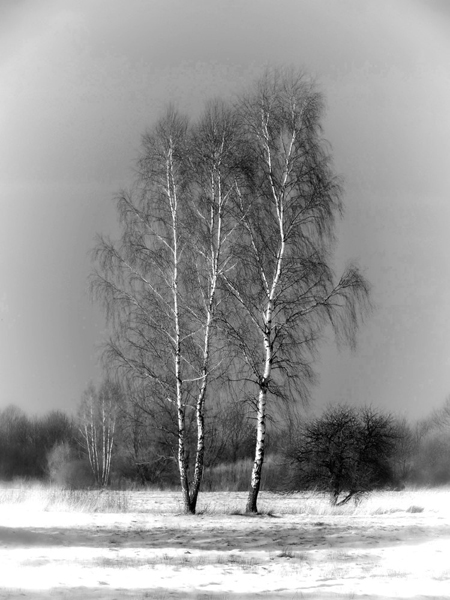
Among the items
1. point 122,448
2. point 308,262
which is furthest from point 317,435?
point 122,448

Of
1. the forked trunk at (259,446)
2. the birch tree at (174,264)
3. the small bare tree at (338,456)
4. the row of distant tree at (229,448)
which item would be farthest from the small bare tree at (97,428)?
the forked trunk at (259,446)

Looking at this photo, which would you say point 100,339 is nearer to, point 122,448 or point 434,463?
point 122,448

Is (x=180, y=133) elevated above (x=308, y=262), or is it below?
above

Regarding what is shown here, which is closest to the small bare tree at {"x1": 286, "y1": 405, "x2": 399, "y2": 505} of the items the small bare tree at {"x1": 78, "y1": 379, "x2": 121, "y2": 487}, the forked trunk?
the forked trunk

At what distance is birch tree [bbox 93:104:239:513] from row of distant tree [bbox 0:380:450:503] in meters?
1.00

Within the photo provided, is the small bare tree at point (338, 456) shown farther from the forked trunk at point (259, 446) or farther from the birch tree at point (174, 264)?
the birch tree at point (174, 264)

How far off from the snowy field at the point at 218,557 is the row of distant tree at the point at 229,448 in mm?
4229

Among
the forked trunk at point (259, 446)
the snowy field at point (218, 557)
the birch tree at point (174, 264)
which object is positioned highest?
the birch tree at point (174, 264)

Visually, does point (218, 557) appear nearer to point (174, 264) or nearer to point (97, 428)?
point (174, 264)

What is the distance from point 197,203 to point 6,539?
32.4 ft

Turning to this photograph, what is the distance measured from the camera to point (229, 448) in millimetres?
30516

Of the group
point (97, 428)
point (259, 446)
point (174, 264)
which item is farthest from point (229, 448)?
point (97, 428)

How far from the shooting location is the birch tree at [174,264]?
57.1ft

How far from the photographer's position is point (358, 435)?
2848cm
